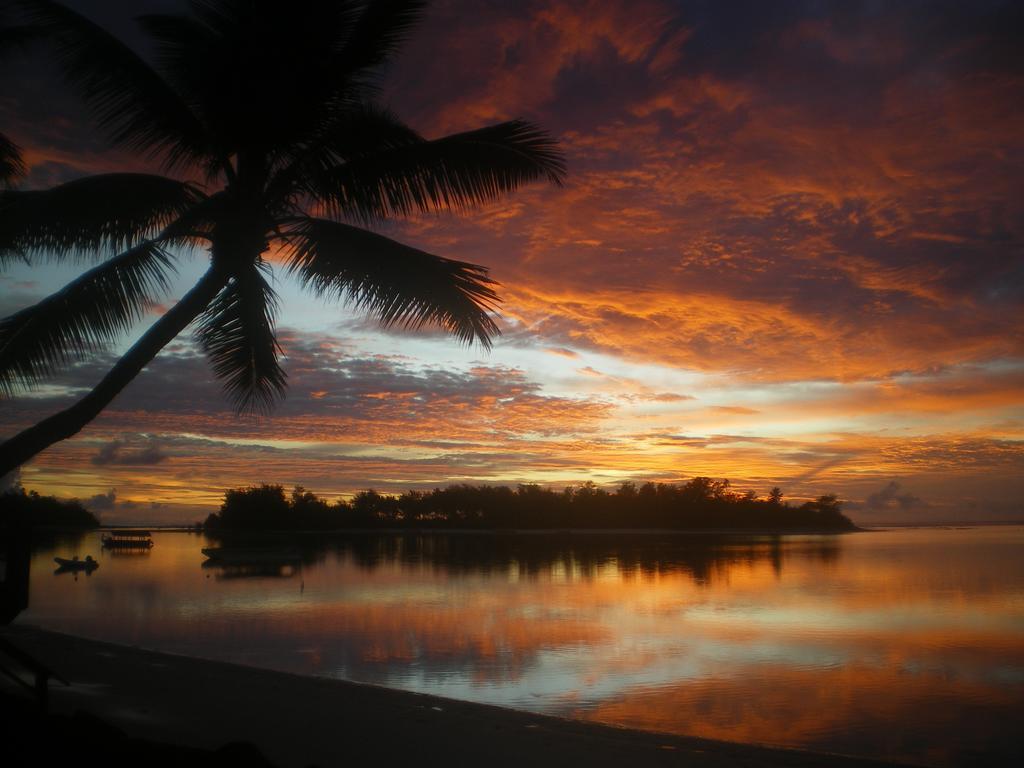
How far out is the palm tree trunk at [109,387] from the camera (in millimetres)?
5633

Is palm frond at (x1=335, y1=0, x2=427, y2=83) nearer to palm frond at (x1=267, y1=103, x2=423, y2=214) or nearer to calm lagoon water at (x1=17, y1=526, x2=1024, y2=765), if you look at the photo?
palm frond at (x1=267, y1=103, x2=423, y2=214)

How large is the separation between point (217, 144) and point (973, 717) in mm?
13403

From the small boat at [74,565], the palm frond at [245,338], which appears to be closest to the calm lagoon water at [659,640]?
the small boat at [74,565]

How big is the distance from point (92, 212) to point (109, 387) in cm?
154

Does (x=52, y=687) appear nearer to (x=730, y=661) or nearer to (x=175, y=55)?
(x=175, y=55)

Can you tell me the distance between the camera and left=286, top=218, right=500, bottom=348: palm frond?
21.7ft

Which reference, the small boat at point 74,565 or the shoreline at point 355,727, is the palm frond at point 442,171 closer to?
the shoreline at point 355,727

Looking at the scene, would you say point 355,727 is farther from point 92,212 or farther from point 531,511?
point 531,511

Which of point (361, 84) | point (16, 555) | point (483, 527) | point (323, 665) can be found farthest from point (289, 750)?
point (483, 527)

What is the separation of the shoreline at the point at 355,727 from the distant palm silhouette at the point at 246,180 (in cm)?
412

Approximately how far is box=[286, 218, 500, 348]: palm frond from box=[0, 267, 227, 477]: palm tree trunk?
93cm

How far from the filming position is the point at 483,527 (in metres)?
132

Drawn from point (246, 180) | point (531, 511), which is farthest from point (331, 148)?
point (531, 511)

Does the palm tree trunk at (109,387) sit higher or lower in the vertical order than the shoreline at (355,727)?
higher
